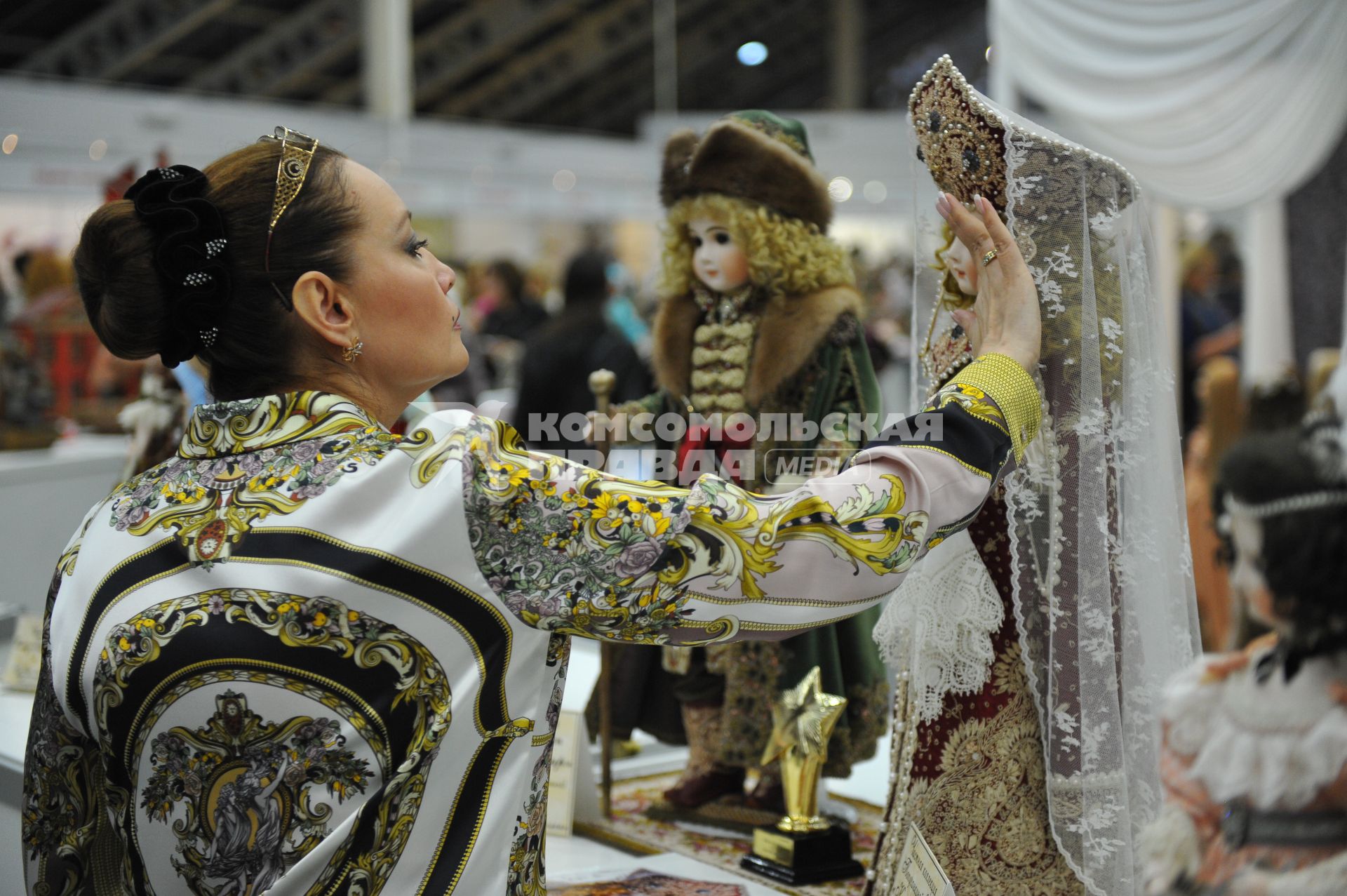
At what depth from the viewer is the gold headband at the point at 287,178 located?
3.61 feet

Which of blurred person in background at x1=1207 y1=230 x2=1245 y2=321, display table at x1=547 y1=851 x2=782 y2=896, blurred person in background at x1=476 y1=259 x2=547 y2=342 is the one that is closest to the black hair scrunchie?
display table at x1=547 y1=851 x2=782 y2=896

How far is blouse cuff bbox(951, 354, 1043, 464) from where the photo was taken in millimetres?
1174

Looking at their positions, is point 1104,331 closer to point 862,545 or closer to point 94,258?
point 862,545

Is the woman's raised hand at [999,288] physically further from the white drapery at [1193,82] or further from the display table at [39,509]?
the white drapery at [1193,82]

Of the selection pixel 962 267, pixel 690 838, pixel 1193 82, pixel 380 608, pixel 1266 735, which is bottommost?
pixel 690 838

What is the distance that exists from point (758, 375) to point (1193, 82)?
292 cm

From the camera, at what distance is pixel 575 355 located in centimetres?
447

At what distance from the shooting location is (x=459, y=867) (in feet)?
3.49

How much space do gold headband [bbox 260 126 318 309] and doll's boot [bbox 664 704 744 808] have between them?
4.80 feet

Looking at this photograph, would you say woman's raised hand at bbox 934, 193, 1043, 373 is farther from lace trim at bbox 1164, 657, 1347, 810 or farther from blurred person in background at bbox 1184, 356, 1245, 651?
blurred person in background at bbox 1184, 356, 1245, 651

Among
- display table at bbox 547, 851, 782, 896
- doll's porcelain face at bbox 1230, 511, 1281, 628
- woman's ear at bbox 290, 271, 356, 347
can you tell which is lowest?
display table at bbox 547, 851, 782, 896

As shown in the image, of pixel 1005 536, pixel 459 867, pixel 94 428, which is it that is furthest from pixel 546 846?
pixel 94 428

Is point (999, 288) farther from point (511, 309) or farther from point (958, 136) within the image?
point (511, 309)

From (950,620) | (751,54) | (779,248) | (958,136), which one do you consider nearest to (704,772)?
(950,620)
